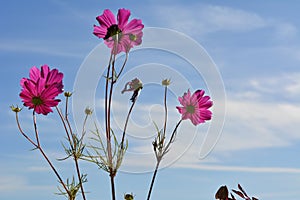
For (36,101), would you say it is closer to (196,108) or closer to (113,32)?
(113,32)

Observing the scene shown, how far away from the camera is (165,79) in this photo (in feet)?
5.63

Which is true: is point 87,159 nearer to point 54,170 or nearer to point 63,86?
point 54,170

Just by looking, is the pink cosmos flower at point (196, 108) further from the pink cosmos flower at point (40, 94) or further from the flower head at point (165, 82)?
the pink cosmos flower at point (40, 94)

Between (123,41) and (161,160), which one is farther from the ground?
(123,41)

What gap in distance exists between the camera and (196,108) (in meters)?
1.74

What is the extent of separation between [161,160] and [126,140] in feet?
0.48

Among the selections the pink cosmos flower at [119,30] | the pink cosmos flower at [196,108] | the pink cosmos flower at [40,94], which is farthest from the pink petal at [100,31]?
the pink cosmos flower at [196,108]

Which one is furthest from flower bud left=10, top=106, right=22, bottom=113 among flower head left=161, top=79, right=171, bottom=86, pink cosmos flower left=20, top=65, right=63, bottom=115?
flower head left=161, top=79, right=171, bottom=86

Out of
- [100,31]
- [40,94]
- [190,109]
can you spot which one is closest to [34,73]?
[40,94]

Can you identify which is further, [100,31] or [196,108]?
[196,108]

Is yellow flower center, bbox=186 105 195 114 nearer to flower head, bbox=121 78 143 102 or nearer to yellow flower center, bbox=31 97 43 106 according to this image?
flower head, bbox=121 78 143 102

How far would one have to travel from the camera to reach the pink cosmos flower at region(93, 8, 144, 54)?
1549mm

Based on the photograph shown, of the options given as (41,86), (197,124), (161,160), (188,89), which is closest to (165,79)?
(188,89)

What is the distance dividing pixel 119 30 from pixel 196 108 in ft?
1.42
